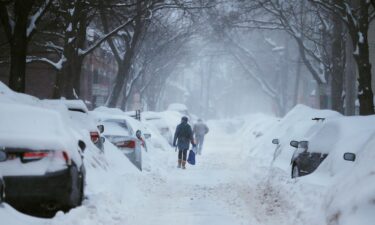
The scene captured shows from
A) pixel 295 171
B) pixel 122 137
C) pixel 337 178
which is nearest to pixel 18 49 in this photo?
pixel 122 137

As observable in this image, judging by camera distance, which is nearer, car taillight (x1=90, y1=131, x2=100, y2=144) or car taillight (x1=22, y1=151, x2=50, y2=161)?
car taillight (x1=22, y1=151, x2=50, y2=161)

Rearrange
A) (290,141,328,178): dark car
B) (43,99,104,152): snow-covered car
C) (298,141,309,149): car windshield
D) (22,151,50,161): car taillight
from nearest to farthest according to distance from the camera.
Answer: (22,151,50,161): car taillight → (290,141,328,178): dark car → (298,141,309,149): car windshield → (43,99,104,152): snow-covered car

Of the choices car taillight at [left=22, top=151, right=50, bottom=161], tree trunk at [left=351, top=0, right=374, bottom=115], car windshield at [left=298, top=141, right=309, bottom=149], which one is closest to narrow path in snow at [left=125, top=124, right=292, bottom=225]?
car windshield at [left=298, top=141, right=309, bottom=149]

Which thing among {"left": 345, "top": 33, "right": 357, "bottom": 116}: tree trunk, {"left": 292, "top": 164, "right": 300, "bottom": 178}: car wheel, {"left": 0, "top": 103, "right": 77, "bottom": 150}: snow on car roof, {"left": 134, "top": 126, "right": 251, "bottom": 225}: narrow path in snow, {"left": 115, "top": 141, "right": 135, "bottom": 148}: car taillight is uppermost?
{"left": 345, "top": 33, "right": 357, "bottom": 116}: tree trunk

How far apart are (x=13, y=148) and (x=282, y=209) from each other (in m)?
4.40

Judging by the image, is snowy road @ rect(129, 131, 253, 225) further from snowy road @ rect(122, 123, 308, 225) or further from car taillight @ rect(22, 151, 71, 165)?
car taillight @ rect(22, 151, 71, 165)

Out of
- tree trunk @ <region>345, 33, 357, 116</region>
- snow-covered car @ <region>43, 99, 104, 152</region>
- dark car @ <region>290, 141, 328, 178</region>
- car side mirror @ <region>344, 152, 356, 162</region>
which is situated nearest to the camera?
car side mirror @ <region>344, 152, 356, 162</region>

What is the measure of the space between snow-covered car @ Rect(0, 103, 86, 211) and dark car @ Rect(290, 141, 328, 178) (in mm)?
4661

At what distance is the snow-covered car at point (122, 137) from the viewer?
15577 millimetres

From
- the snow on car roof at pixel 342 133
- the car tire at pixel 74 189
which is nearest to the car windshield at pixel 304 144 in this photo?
the snow on car roof at pixel 342 133

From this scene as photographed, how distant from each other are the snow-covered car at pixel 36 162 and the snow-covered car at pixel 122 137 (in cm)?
746

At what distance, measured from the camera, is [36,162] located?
731 centimetres

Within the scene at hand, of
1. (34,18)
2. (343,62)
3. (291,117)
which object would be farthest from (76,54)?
(343,62)

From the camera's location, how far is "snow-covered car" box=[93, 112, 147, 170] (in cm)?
1558
